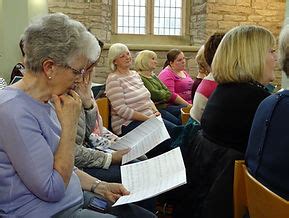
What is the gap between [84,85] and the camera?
2.14m

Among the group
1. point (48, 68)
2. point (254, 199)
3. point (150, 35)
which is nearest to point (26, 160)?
point (48, 68)

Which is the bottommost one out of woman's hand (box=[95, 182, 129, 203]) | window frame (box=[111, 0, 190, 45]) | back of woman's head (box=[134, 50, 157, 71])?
woman's hand (box=[95, 182, 129, 203])

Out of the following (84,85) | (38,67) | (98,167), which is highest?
(38,67)

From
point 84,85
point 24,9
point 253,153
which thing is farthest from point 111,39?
point 253,153

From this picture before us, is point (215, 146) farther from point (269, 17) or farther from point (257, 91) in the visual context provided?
point (269, 17)

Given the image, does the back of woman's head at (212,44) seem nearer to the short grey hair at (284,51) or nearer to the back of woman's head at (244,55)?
the back of woman's head at (244,55)

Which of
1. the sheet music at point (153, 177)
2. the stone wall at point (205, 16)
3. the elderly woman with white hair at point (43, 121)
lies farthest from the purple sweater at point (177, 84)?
the elderly woman with white hair at point (43, 121)

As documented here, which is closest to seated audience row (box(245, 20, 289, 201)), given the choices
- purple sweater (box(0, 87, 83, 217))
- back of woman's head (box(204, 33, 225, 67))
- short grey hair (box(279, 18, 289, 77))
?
short grey hair (box(279, 18, 289, 77))

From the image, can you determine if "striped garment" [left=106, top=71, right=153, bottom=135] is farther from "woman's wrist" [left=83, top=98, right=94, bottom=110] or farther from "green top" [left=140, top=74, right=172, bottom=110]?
"woman's wrist" [left=83, top=98, right=94, bottom=110]

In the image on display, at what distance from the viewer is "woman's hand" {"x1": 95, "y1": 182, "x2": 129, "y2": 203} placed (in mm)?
1635

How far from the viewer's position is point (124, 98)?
11.8ft

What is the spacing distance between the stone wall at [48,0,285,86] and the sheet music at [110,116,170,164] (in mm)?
3958

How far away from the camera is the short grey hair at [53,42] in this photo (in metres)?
1.30

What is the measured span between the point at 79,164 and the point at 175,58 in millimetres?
3239
